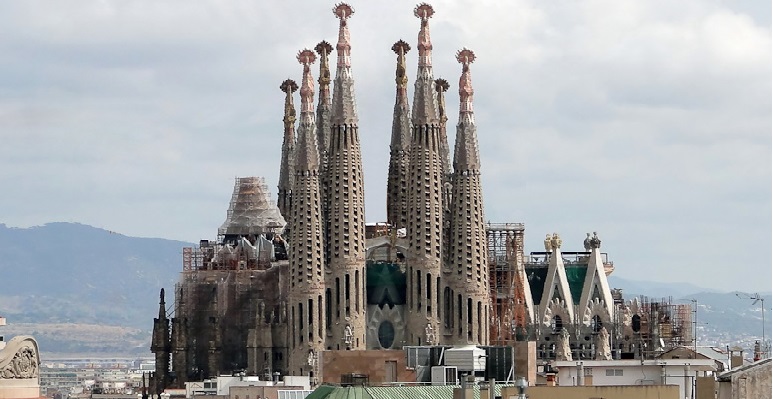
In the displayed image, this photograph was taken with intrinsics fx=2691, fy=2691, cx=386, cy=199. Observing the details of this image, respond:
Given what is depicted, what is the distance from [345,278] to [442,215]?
6531 mm

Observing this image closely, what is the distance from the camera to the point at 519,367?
246ft

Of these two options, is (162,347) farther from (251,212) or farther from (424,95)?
(424,95)

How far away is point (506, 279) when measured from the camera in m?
161

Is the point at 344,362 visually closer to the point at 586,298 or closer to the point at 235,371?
the point at 235,371

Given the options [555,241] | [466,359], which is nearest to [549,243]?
[555,241]

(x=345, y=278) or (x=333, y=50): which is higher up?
(x=333, y=50)

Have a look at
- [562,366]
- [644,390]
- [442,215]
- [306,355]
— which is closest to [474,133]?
[442,215]

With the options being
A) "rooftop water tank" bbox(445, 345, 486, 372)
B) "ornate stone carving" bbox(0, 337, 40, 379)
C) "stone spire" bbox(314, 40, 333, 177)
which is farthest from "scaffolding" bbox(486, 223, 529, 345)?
"ornate stone carving" bbox(0, 337, 40, 379)

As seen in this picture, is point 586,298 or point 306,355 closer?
point 306,355

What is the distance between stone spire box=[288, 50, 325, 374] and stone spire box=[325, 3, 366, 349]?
800 mm

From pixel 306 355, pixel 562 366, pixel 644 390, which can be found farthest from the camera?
pixel 306 355

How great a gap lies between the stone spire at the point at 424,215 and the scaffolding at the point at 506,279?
879 cm

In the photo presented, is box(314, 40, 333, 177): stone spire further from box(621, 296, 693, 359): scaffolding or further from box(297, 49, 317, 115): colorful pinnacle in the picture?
box(621, 296, 693, 359): scaffolding

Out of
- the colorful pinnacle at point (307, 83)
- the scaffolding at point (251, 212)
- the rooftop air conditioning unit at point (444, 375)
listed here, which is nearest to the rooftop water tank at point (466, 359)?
the rooftop air conditioning unit at point (444, 375)
